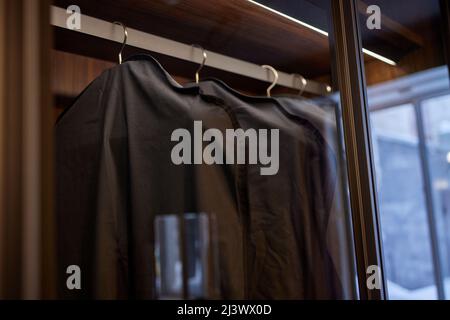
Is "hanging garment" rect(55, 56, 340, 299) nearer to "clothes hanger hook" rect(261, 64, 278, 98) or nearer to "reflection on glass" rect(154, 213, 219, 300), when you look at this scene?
"reflection on glass" rect(154, 213, 219, 300)

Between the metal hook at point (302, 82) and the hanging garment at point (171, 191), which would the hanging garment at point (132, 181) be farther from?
the metal hook at point (302, 82)

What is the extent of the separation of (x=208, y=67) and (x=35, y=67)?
0.50 meters

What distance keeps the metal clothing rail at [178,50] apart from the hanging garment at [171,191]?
0.06 metres

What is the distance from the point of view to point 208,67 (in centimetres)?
100

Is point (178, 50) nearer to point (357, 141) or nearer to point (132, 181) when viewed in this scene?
point (132, 181)

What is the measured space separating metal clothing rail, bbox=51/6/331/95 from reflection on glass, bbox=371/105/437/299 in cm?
92

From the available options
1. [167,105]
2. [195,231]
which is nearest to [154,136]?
[167,105]

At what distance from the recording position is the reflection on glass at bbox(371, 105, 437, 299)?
191 cm

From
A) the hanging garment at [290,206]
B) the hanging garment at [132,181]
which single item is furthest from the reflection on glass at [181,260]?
the hanging garment at [290,206]

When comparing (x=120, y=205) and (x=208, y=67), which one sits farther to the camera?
(x=208, y=67)
